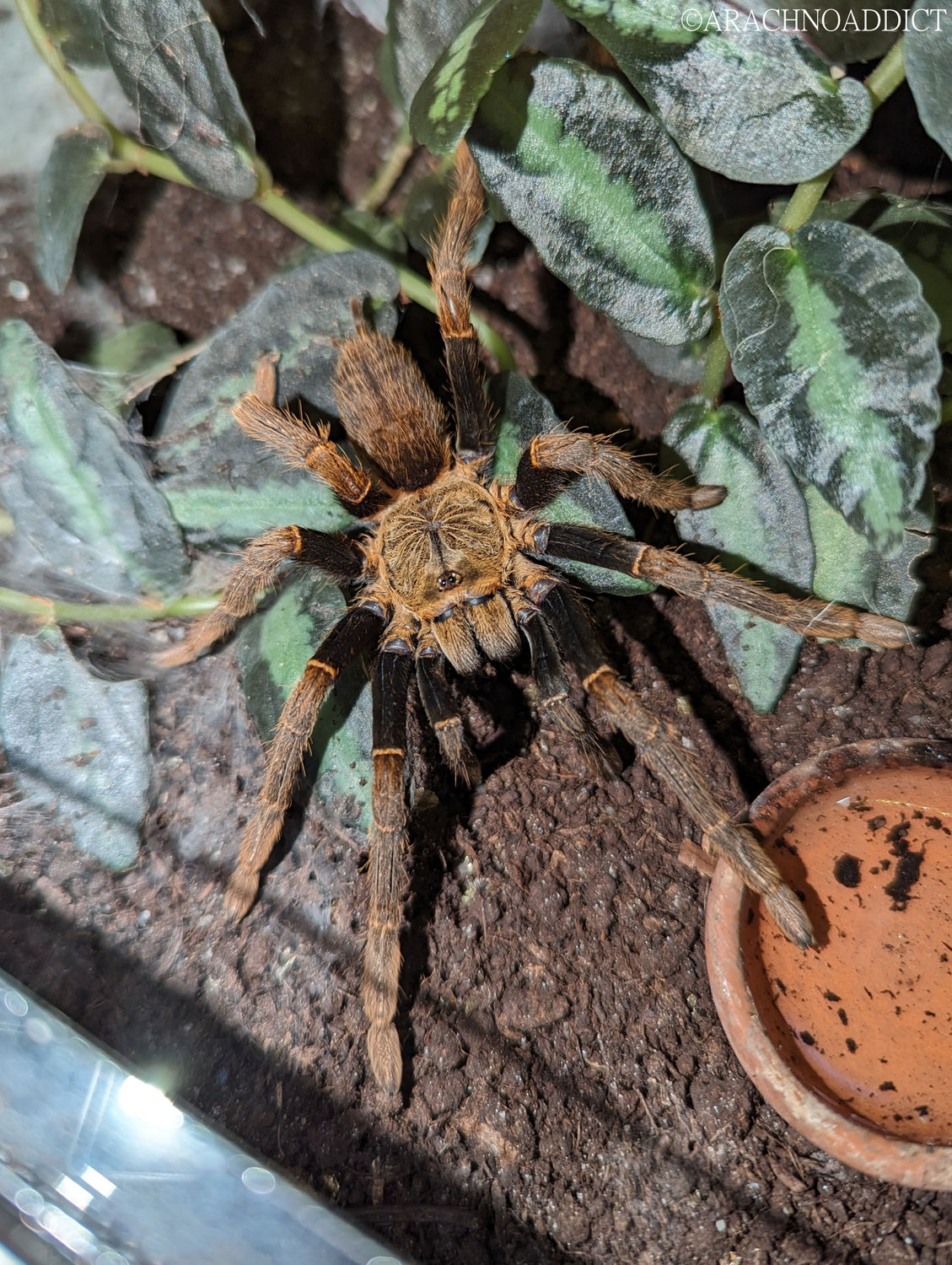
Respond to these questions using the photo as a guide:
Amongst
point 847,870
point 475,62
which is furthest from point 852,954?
point 475,62

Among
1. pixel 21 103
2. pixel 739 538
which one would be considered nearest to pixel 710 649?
pixel 739 538

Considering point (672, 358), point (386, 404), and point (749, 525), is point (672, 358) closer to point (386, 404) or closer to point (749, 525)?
point (749, 525)

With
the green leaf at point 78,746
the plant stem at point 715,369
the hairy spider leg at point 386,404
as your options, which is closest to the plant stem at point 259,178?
the hairy spider leg at point 386,404

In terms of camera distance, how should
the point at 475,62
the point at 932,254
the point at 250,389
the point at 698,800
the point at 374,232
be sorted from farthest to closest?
the point at 374,232, the point at 250,389, the point at 932,254, the point at 698,800, the point at 475,62

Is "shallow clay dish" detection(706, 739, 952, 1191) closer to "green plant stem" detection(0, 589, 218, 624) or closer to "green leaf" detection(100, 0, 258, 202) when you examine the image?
"green plant stem" detection(0, 589, 218, 624)

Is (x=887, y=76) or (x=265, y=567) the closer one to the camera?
(x=887, y=76)

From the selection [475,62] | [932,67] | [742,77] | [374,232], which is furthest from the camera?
[374,232]
